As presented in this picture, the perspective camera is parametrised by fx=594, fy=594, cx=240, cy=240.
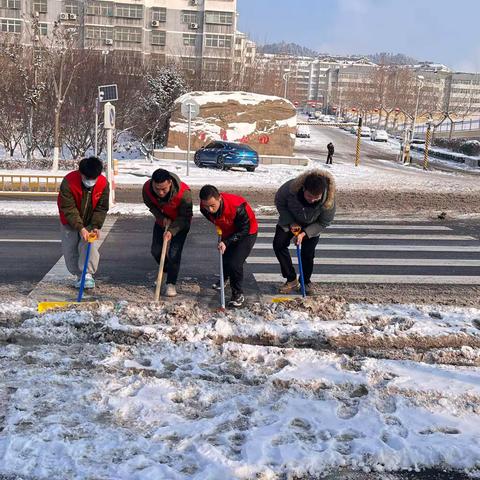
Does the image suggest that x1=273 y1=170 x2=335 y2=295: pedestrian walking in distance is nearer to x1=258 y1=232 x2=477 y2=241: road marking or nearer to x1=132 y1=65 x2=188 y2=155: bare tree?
x1=258 y1=232 x2=477 y2=241: road marking

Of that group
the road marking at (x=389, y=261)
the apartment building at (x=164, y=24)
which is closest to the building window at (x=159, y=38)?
the apartment building at (x=164, y=24)

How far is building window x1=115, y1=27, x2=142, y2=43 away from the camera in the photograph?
6650cm

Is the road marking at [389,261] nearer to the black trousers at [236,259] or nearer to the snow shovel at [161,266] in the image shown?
the black trousers at [236,259]

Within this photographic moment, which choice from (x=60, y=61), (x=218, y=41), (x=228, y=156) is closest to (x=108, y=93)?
(x=228, y=156)

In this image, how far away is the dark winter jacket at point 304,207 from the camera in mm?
6648

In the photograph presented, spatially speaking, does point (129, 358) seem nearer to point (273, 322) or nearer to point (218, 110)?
point (273, 322)

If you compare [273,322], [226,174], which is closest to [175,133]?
[226,174]

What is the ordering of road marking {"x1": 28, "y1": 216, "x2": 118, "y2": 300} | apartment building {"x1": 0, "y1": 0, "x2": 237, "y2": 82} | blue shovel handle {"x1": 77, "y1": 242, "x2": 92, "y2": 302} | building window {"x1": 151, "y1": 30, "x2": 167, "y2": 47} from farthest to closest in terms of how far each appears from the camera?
building window {"x1": 151, "y1": 30, "x2": 167, "y2": 47} < apartment building {"x1": 0, "y1": 0, "x2": 237, "y2": 82} < road marking {"x1": 28, "y1": 216, "x2": 118, "y2": 300} < blue shovel handle {"x1": 77, "y1": 242, "x2": 92, "y2": 302}

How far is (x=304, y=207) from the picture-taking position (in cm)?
670

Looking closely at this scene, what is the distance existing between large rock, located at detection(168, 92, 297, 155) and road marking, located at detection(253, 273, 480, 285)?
1943 centimetres

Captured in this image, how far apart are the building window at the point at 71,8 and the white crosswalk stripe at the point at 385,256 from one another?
2355 inches

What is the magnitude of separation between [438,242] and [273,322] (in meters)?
5.68

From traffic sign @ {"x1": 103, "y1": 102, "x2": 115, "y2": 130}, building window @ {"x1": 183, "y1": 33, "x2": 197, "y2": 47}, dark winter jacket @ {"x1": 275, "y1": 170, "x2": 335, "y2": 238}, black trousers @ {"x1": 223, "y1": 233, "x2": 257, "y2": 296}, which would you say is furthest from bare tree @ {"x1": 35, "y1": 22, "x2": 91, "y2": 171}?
building window @ {"x1": 183, "y1": 33, "x2": 197, "y2": 47}

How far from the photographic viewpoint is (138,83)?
29.5 meters
